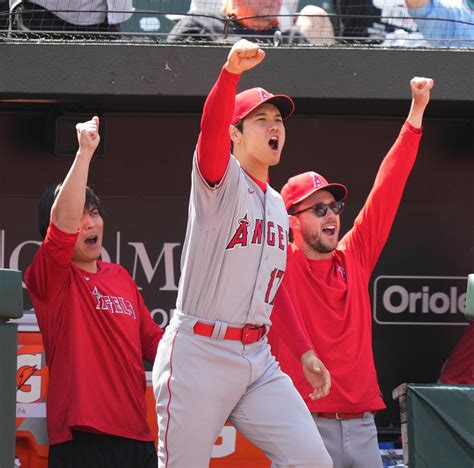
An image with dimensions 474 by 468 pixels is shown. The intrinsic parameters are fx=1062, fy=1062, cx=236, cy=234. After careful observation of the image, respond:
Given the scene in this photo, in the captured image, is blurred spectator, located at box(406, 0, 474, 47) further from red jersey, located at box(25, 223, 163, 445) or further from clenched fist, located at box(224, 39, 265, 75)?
clenched fist, located at box(224, 39, 265, 75)

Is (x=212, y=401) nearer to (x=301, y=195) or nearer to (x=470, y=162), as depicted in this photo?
(x=301, y=195)

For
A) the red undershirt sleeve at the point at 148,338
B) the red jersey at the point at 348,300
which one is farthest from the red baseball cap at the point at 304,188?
the red undershirt sleeve at the point at 148,338

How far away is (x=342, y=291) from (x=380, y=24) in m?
2.39

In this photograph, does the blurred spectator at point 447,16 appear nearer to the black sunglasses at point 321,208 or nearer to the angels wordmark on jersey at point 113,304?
the black sunglasses at point 321,208

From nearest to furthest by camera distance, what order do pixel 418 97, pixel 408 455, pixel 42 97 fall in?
1. pixel 408 455
2. pixel 418 97
3. pixel 42 97

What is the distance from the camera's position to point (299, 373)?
15.2ft

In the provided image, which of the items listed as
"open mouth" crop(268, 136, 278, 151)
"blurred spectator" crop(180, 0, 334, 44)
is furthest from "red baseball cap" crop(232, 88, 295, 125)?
"blurred spectator" crop(180, 0, 334, 44)

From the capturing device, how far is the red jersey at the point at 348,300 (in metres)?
4.60

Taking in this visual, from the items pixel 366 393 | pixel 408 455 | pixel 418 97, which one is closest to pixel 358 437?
pixel 366 393

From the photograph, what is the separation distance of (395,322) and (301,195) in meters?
2.14

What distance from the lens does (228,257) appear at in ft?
11.9

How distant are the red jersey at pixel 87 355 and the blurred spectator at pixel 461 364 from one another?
2275mm

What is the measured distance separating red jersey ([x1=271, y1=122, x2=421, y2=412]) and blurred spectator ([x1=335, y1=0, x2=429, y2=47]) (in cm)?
175

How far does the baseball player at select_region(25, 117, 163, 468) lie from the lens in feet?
13.9
